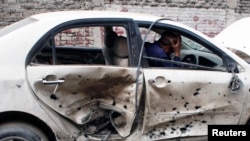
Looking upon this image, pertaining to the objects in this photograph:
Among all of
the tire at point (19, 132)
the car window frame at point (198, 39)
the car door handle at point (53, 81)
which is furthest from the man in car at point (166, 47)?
the tire at point (19, 132)

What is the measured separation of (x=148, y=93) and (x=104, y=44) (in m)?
0.96

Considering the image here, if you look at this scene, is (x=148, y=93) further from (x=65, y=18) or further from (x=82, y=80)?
(x=65, y=18)

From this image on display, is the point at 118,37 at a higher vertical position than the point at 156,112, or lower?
A: higher

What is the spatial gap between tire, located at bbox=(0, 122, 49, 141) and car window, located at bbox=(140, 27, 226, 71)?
1248 millimetres

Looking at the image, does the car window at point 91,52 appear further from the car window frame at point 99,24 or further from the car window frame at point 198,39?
the car window frame at point 198,39

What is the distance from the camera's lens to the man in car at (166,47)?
4.09 m

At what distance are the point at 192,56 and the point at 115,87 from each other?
109 cm

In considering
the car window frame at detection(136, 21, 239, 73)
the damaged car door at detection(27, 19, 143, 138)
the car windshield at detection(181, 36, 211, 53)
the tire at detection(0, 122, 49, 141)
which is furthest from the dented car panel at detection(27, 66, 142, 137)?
the car windshield at detection(181, 36, 211, 53)

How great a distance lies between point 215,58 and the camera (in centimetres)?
417

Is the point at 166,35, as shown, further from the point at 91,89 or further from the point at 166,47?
the point at 91,89

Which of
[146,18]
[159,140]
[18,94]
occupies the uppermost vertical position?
[146,18]

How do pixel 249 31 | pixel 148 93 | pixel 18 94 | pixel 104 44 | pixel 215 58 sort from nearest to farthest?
pixel 18 94 → pixel 148 93 → pixel 215 58 → pixel 104 44 → pixel 249 31

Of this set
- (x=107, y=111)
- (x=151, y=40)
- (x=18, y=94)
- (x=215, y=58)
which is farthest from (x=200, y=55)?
(x=18, y=94)

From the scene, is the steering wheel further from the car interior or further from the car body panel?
the car body panel
